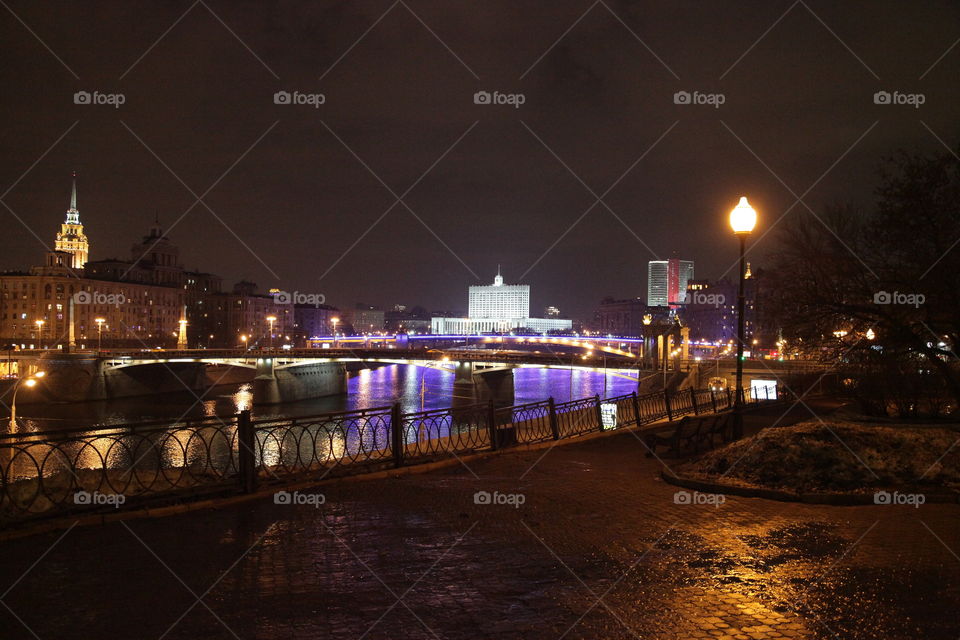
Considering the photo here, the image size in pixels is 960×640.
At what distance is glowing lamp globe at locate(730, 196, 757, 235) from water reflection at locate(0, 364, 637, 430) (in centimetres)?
3902

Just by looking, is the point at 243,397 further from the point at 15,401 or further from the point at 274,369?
the point at 15,401

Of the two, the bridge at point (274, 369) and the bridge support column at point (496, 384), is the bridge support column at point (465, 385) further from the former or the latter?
the bridge support column at point (496, 384)

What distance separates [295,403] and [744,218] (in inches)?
2541

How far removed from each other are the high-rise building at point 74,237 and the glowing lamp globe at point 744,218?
14513cm

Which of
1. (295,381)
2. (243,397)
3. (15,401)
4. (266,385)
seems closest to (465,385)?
(295,381)

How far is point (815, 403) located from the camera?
92.9ft

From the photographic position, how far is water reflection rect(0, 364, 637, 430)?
56.6 m

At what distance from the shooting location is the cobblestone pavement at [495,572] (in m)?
5.56

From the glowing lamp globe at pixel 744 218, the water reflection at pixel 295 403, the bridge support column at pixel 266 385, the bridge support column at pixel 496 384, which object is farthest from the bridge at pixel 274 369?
the glowing lamp globe at pixel 744 218

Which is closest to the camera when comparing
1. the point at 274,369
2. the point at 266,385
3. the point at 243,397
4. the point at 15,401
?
the point at 15,401

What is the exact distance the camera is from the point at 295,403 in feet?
238

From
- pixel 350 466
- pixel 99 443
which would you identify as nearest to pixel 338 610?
pixel 350 466

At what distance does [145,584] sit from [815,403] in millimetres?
27891

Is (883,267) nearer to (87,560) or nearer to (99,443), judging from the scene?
(87,560)
